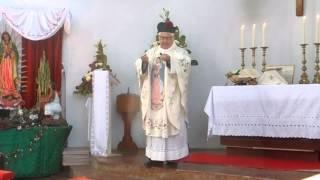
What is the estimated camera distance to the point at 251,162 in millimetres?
6297

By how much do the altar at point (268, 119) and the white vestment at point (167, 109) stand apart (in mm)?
758

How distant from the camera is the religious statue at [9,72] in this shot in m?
7.80

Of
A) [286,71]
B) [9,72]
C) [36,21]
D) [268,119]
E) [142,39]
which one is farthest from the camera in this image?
[142,39]

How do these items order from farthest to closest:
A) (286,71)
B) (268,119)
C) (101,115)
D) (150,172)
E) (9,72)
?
(9,72) < (101,115) < (286,71) < (268,119) < (150,172)

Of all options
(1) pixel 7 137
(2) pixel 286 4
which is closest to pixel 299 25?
(2) pixel 286 4

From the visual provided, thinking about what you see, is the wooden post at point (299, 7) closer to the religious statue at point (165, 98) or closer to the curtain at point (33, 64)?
the religious statue at point (165, 98)

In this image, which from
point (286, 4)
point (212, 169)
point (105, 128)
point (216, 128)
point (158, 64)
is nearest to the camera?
point (212, 169)

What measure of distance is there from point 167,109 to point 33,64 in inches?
114

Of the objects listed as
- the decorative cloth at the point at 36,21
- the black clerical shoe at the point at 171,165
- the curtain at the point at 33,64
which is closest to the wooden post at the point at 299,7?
the black clerical shoe at the point at 171,165

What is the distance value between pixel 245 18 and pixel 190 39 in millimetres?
973

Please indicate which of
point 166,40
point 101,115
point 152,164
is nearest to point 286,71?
point 166,40

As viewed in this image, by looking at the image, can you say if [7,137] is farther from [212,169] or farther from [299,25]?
[299,25]

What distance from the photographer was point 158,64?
20.9 feet

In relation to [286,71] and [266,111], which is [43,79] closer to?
[266,111]
